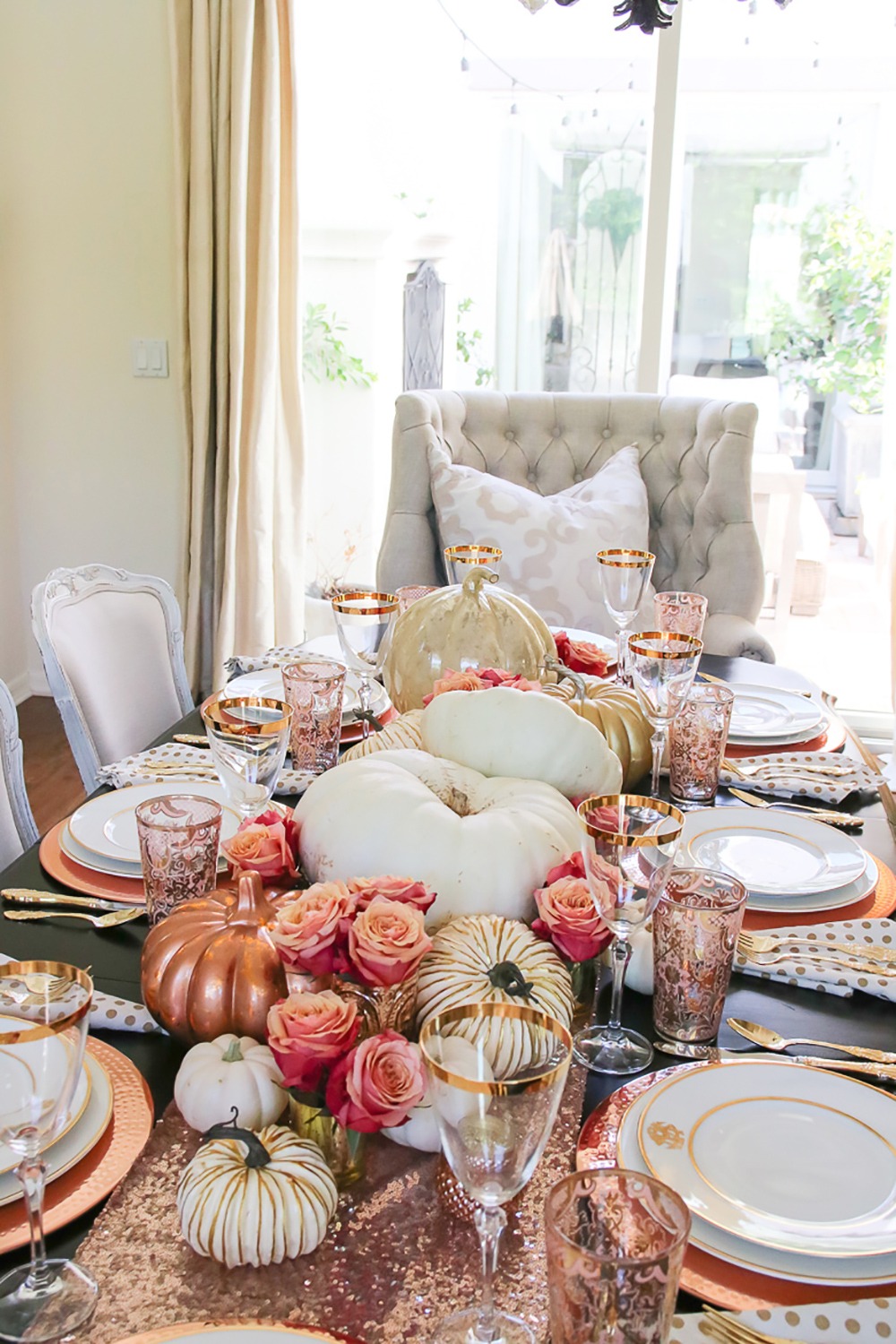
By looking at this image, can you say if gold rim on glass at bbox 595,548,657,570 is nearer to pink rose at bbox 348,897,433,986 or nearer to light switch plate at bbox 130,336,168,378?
pink rose at bbox 348,897,433,986

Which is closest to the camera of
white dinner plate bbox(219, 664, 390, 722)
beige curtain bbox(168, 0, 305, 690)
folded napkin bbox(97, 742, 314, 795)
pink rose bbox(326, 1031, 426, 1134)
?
pink rose bbox(326, 1031, 426, 1134)

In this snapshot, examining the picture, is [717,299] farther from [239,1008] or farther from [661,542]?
[239,1008]

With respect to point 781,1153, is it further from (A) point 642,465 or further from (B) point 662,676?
(A) point 642,465

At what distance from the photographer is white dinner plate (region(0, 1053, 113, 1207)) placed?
0.69 meters

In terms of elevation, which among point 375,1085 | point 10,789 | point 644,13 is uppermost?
point 644,13

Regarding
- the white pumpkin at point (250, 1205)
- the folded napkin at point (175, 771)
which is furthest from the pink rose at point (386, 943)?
the folded napkin at point (175, 771)

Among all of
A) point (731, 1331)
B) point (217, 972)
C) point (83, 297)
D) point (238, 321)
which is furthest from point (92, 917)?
point (83, 297)

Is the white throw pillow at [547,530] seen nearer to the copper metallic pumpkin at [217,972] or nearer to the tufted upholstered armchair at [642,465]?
the tufted upholstered armchair at [642,465]

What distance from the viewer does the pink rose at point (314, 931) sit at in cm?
73

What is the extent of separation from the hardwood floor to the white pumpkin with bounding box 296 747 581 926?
2.10 m

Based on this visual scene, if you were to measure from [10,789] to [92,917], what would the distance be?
1.57ft

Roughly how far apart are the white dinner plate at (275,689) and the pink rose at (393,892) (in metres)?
0.84

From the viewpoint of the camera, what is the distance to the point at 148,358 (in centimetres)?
358

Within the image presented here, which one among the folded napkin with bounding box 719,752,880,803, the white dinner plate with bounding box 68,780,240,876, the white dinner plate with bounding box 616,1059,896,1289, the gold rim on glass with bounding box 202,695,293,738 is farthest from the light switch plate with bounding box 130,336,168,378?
the white dinner plate with bounding box 616,1059,896,1289
